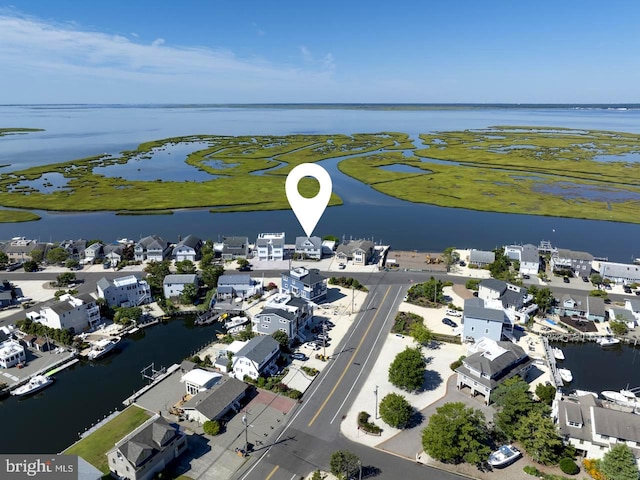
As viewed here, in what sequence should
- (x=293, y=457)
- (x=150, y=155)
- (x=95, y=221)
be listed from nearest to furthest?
(x=293, y=457), (x=95, y=221), (x=150, y=155)

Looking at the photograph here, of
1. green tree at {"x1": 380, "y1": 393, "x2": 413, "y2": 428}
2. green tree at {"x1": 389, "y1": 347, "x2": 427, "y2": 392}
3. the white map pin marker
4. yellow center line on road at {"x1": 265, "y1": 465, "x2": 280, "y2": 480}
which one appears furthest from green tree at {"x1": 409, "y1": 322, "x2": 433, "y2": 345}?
yellow center line on road at {"x1": 265, "y1": 465, "x2": 280, "y2": 480}

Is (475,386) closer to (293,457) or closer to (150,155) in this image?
(293,457)

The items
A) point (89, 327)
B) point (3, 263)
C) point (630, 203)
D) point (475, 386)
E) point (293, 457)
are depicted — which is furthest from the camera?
point (630, 203)

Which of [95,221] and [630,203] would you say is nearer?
A: [95,221]

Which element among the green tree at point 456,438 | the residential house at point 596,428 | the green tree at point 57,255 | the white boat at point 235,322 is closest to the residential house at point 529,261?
the residential house at point 596,428

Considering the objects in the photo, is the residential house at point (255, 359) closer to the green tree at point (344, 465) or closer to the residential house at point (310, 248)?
the green tree at point (344, 465)

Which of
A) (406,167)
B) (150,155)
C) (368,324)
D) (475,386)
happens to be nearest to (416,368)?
(475,386)

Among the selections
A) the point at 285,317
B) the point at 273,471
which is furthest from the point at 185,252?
the point at 273,471
